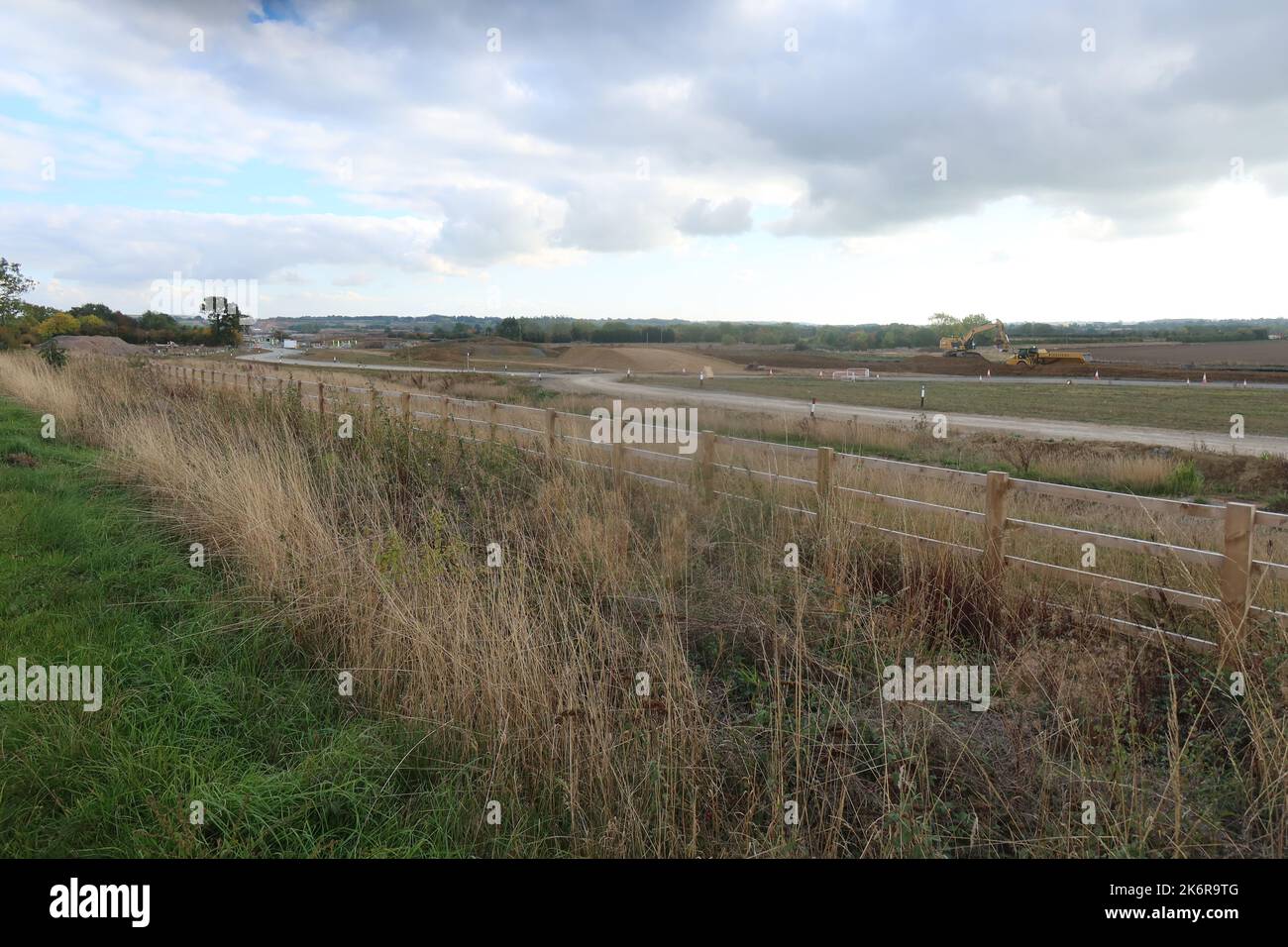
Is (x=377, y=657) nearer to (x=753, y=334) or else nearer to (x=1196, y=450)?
(x=1196, y=450)

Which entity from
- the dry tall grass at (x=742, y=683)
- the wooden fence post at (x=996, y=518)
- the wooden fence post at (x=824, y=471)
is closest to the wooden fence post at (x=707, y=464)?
the dry tall grass at (x=742, y=683)

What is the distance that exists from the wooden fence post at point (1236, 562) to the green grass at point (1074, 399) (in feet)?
74.3

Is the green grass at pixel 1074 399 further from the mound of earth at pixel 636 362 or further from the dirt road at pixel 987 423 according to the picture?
the mound of earth at pixel 636 362

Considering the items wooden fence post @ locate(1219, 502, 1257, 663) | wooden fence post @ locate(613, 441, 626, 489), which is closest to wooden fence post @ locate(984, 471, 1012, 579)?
wooden fence post @ locate(1219, 502, 1257, 663)

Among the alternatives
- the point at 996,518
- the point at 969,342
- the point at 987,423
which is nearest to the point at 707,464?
the point at 996,518

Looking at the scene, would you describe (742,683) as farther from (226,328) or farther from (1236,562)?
(226,328)

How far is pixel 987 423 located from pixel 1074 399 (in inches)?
446

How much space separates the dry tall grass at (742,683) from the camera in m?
3.48

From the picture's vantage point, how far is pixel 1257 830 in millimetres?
3570

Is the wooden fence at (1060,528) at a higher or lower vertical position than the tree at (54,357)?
lower

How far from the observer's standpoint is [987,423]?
2798 centimetres

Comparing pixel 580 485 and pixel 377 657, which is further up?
pixel 580 485
